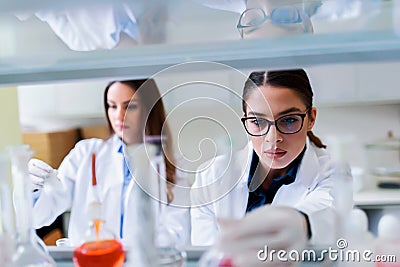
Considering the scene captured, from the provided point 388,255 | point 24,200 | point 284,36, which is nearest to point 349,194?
point 388,255

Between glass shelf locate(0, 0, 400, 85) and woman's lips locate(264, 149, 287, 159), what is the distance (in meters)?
0.15

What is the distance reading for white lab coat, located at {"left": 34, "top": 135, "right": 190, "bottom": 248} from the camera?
0.74m

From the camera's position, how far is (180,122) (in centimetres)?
66

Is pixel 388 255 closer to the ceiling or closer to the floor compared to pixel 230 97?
closer to the floor

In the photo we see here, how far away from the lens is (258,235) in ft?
1.39

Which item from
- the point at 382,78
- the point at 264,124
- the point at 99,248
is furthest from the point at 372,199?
the point at 99,248

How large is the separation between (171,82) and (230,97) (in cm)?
9

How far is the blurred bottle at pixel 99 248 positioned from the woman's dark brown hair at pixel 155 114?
154mm

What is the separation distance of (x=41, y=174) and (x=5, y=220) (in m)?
0.18

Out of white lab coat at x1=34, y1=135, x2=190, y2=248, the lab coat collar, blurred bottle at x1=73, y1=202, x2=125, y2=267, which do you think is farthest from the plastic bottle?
white lab coat at x1=34, y1=135, x2=190, y2=248

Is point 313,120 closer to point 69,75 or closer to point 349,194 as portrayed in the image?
point 349,194

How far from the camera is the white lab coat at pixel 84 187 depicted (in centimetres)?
74

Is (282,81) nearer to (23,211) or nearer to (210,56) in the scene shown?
(210,56)

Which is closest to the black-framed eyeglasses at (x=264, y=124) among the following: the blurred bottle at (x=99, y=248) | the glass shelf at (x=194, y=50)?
the glass shelf at (x=194, y=50)
